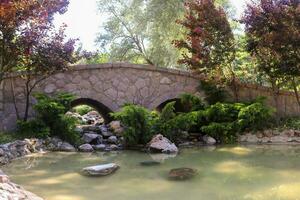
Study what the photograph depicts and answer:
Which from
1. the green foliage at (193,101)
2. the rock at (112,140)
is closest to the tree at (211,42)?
the green foliage at (193,101)

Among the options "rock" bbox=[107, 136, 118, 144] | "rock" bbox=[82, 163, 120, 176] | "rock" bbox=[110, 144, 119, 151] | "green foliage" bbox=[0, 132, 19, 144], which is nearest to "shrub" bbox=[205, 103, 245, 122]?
"rock" bbox=[107, 136, 118, 144]

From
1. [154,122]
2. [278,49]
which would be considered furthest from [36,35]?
[278,49]

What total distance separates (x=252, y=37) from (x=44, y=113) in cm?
564

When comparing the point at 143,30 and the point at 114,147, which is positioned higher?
the point at 143,30

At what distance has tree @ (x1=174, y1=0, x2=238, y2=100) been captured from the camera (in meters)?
11.1

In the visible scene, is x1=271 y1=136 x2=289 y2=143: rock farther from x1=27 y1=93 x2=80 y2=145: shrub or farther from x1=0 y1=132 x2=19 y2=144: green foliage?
x1=0 y1=132 x2=19 y2=144: green foliage

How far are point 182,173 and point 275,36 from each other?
5373mm

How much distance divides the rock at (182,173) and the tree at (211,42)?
5.47 m

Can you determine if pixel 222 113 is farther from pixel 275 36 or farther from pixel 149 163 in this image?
pixel 149 163

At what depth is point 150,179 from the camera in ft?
19.2

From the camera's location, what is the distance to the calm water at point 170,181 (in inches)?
194

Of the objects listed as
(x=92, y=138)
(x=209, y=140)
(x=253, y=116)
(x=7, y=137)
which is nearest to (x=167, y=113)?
(x=209, y=140)

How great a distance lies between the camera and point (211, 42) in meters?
11.2

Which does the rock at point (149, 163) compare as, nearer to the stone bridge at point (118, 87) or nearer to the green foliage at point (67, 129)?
the green foliage at point (67, 129)
